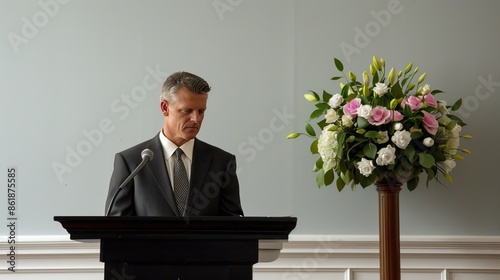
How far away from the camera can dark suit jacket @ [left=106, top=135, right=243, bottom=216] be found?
2545 mm

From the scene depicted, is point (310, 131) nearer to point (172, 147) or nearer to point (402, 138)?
point (402, 138)

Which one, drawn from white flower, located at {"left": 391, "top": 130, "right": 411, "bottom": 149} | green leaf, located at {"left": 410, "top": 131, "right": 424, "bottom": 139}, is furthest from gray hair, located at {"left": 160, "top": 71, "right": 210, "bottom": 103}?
green leaf, located at {"left": 410, "top": 131, "right": 424, "bottom": 139}

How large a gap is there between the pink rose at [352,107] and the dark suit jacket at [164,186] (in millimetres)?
1033

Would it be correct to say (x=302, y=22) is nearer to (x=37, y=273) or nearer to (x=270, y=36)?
(x=270, y=36)

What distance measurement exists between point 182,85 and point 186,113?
4.3 inches

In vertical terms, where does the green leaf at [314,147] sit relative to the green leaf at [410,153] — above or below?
above

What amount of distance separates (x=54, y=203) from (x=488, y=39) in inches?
106

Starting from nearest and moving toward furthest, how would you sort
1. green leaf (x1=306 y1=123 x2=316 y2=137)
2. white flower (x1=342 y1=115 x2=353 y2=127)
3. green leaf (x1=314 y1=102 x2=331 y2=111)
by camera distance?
1. white flower (x1=342 y1=115 x2=353 y2=127)
2. green leaf (x1=314 y1=102 x2=331 y2=111)
3. green leaf (x1=306 y1=123 x2=316 y2=137)

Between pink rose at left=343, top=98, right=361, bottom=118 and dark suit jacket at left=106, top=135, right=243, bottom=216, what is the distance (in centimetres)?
103

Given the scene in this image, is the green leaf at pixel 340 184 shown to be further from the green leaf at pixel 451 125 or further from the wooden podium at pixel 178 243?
the wooden podium at pixel 178 243

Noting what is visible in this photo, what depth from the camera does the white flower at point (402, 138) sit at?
344 centimetres

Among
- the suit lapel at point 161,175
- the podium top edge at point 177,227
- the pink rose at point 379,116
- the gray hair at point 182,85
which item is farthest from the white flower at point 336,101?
the podium top edge at point 177,227

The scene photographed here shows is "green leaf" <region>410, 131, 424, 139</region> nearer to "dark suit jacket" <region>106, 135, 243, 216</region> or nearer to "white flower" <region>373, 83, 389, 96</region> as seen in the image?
"white flower" <region>373, 83, 389, 96</region>

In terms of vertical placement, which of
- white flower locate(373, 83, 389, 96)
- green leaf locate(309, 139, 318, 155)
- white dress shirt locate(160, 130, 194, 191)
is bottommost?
white dress shirt locate(160, 130, 194, 191)
